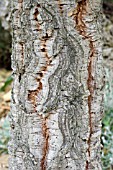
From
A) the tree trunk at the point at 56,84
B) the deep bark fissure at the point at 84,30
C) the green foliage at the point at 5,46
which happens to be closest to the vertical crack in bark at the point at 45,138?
the tree trunk at the point at 56,84

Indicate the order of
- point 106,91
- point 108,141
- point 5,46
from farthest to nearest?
point 5,46 < point 106,91 < point 108,141

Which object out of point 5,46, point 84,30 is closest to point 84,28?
point 84,30

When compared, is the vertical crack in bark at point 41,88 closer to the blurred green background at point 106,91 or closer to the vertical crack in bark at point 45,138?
the vertical crack in bark at point 45,138

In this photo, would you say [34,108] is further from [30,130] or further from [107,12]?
[107,12]

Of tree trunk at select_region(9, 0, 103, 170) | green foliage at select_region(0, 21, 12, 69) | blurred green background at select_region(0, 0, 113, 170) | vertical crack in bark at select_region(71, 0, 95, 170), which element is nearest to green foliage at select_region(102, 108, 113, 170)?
blurred green background at select_region(0, 0, 113, 170)

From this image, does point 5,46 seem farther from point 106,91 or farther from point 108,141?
point 108,141

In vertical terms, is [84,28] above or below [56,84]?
above

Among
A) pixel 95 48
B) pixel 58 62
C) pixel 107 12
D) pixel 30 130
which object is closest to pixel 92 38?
pixel 95 48

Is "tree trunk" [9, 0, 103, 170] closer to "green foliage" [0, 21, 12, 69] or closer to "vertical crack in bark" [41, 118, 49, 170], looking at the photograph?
"vertical crack in bark" [41, 118, 49, 170]

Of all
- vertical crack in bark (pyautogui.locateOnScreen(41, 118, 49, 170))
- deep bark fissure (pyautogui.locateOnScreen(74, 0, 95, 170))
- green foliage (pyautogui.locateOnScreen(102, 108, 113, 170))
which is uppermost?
deep bark fissure (pyautogui.locateOnScreen(74, 0, 95, 170))
